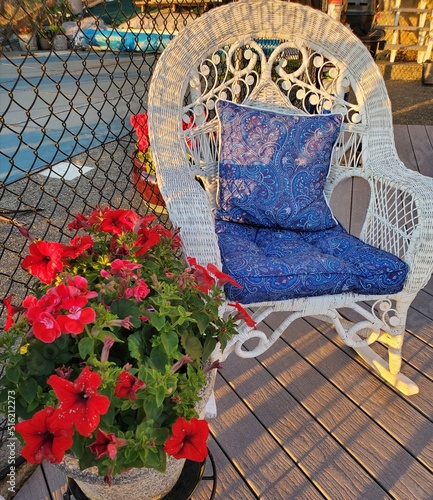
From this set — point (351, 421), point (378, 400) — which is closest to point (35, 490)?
point (351, 421)

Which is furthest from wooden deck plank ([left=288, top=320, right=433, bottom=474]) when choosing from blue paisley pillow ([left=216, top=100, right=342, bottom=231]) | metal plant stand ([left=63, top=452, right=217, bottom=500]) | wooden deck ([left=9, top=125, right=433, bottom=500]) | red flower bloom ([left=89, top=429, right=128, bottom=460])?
red flower bloom ([left=89, top=429, right=128, bottom=460])

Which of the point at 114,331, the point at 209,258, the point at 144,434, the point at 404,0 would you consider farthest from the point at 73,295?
the point at 404,0

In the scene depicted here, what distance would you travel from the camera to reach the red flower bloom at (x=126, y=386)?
0.75 m

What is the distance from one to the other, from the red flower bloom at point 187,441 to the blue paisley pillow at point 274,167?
1.00 m

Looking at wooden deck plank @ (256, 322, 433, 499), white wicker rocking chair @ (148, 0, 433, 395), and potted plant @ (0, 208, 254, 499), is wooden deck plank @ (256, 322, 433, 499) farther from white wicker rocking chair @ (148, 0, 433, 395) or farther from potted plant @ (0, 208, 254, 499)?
potted plant @ (0, 208, 254, 499)

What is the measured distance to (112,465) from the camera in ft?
2.46

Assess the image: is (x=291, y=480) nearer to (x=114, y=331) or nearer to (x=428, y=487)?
(x=428, y=487)

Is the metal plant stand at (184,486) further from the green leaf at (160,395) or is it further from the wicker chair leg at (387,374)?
the wicker chair leg at (387,374)

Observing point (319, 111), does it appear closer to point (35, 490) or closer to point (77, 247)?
point (77, 247)

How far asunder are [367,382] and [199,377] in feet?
3.06

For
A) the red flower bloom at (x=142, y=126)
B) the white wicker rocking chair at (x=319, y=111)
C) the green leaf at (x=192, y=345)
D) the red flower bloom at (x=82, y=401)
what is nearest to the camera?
the red flower bloom at (x=82, y=401)

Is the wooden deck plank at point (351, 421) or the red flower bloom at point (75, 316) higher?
the red flower bloom at point (75, 316)

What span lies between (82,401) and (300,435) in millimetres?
902

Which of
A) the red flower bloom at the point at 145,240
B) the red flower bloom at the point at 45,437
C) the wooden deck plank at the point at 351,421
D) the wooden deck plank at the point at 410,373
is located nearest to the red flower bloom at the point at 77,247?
the red flower bloom at the point at 145,240
